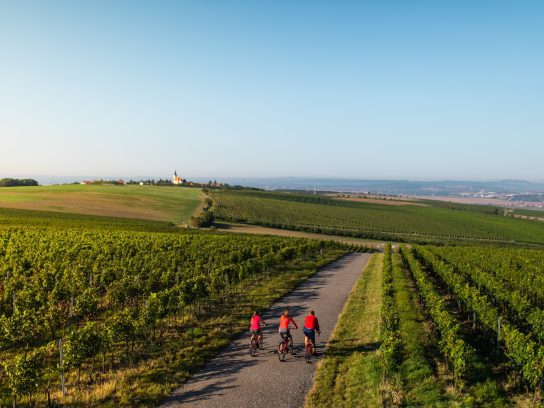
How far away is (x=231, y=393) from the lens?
12.8 meters

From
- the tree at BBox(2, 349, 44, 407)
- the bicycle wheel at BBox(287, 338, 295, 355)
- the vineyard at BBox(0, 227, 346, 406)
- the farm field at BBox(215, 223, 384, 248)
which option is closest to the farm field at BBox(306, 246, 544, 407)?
the bicycle wheel at BBox(287, 338, 295, 355)

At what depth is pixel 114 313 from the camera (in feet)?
73.3

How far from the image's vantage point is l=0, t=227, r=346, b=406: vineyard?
1311cm

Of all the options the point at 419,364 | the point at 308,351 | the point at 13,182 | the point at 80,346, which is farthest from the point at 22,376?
the point at 13,182

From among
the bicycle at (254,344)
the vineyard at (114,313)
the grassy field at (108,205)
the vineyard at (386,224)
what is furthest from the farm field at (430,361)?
the grassy field at (108,205)

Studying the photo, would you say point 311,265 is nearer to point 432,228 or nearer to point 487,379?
point 487,379

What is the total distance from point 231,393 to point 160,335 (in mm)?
6806

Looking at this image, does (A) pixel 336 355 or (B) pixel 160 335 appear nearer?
(A) pixel 336 355

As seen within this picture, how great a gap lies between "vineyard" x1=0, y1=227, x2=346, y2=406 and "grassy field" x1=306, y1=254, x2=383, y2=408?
5084mm

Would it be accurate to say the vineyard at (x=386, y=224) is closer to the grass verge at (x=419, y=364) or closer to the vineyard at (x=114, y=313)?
the vineyard at (x=114, y=313)

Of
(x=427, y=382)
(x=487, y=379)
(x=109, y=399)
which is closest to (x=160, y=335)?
(x=109, y=399)

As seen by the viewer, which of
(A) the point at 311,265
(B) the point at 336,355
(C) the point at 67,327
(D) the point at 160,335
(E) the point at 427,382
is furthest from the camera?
(A) the point at 311,265

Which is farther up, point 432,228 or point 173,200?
point 173,200

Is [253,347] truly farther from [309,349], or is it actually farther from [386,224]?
[386,224]
